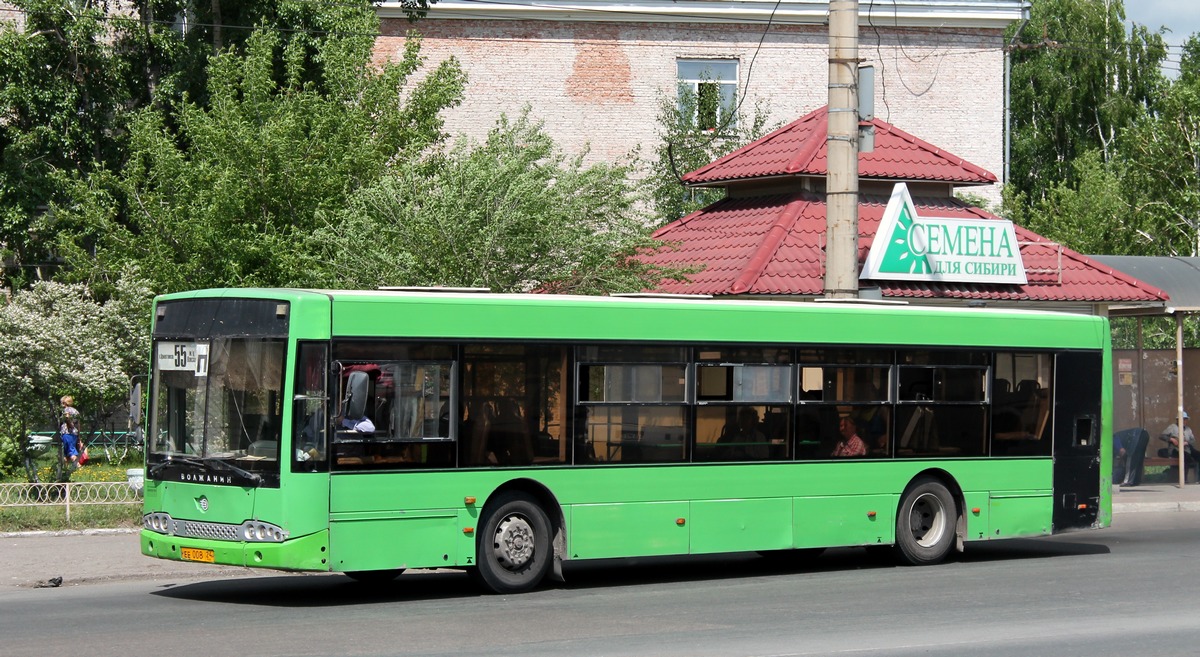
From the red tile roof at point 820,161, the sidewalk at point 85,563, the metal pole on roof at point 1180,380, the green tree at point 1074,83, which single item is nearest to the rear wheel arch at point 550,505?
the sidewalk at point 85,563

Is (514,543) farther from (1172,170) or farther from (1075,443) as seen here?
(1172,170)

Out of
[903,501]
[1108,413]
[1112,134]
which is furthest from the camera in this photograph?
[1112,134]

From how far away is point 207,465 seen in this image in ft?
44.1

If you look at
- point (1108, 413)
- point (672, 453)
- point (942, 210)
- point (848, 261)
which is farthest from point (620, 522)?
point (942, 210)

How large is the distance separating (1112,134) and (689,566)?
52.3m

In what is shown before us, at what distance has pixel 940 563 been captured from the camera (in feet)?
57.6

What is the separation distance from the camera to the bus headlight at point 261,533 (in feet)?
42.6

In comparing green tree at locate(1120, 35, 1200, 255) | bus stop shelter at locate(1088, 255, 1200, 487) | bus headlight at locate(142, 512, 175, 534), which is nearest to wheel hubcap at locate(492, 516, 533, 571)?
bus headlight at locate(142, 512, 175, 534)

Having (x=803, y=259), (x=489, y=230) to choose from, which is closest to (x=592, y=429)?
(x=489, y=230)

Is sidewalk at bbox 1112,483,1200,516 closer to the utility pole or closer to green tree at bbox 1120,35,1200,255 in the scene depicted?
the utility pole

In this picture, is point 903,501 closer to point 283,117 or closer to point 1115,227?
point 283,117

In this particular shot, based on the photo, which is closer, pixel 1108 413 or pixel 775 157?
pixel 1108 413

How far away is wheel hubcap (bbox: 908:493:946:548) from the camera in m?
17.3

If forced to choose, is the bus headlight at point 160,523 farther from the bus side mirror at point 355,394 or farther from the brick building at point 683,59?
the brick building at point 683,59
